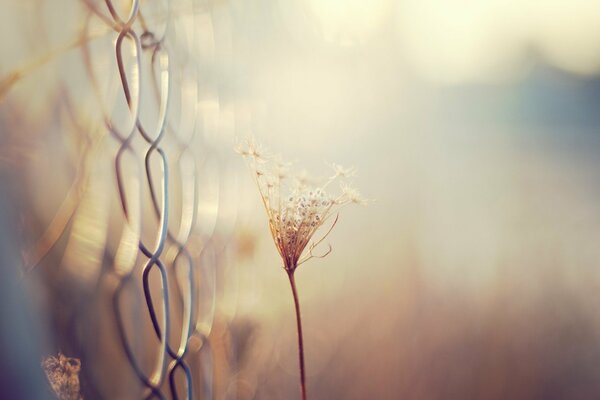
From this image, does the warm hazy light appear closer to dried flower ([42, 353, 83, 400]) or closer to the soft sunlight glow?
the soft sunlight glow

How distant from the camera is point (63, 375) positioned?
1.72ft

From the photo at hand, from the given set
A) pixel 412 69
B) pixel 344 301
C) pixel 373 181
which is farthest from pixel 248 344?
pixel 412 69

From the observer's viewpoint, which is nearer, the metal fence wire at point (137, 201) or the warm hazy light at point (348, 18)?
the metal fence wire at point (137, 201)

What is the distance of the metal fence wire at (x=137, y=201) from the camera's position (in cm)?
55

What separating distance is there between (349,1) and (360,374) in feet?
3.11

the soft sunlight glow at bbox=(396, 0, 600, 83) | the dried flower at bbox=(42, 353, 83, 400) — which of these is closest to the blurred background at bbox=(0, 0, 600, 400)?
the soft sunlight glow at bbox=(396, 0, 600, 83)

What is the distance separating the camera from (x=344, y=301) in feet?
4.00

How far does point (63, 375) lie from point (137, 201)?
9.5 inches

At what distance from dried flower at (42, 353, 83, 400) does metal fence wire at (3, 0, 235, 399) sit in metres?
0.02

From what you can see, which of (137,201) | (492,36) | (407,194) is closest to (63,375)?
(137,201)

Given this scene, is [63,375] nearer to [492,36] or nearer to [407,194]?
[407,194]

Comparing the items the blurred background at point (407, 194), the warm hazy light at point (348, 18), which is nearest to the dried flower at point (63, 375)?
the blurred background at point (407, 194)

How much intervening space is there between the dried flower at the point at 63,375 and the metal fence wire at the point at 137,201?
2cm

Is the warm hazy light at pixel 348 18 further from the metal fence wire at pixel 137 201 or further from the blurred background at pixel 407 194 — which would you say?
the metal fence wire at pixel 137 201
